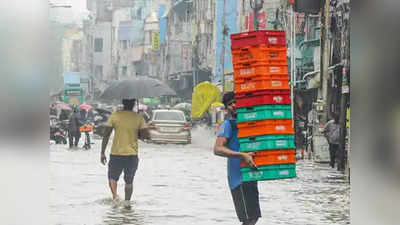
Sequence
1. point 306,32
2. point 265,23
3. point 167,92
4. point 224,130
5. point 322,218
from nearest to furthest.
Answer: point 224,130, point 322,218, point 167,92, point 265,23, point 306,32

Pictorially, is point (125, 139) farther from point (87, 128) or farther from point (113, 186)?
point (87, 128)

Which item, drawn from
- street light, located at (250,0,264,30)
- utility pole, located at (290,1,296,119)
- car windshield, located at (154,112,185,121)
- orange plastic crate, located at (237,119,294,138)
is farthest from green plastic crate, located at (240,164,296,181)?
car windshield, located at (154,112,185,121)

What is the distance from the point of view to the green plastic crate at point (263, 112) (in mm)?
7377

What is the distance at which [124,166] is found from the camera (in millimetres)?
9641

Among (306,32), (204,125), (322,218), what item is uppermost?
(306,32)

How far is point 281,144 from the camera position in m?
7.53

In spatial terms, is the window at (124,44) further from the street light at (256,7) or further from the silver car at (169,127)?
the street light at (256,7)

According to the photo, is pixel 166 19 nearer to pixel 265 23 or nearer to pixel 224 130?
pixel 265 23

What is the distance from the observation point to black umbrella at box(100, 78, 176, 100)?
995 centimetres

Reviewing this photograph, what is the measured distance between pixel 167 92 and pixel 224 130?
10.6ft

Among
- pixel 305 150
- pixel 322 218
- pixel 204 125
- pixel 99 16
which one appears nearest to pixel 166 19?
pixel 99 16

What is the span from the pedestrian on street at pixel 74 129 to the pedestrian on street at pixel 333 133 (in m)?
2.81

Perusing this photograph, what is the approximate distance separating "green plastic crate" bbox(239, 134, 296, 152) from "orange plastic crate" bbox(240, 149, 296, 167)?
4 centimetres

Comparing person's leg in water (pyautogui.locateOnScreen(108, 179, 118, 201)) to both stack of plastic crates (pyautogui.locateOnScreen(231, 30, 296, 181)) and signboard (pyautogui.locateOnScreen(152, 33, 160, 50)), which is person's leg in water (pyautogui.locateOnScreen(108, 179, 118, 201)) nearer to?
signboard (pyautogui.locateOnScreen(152, 33, 160, 50))
